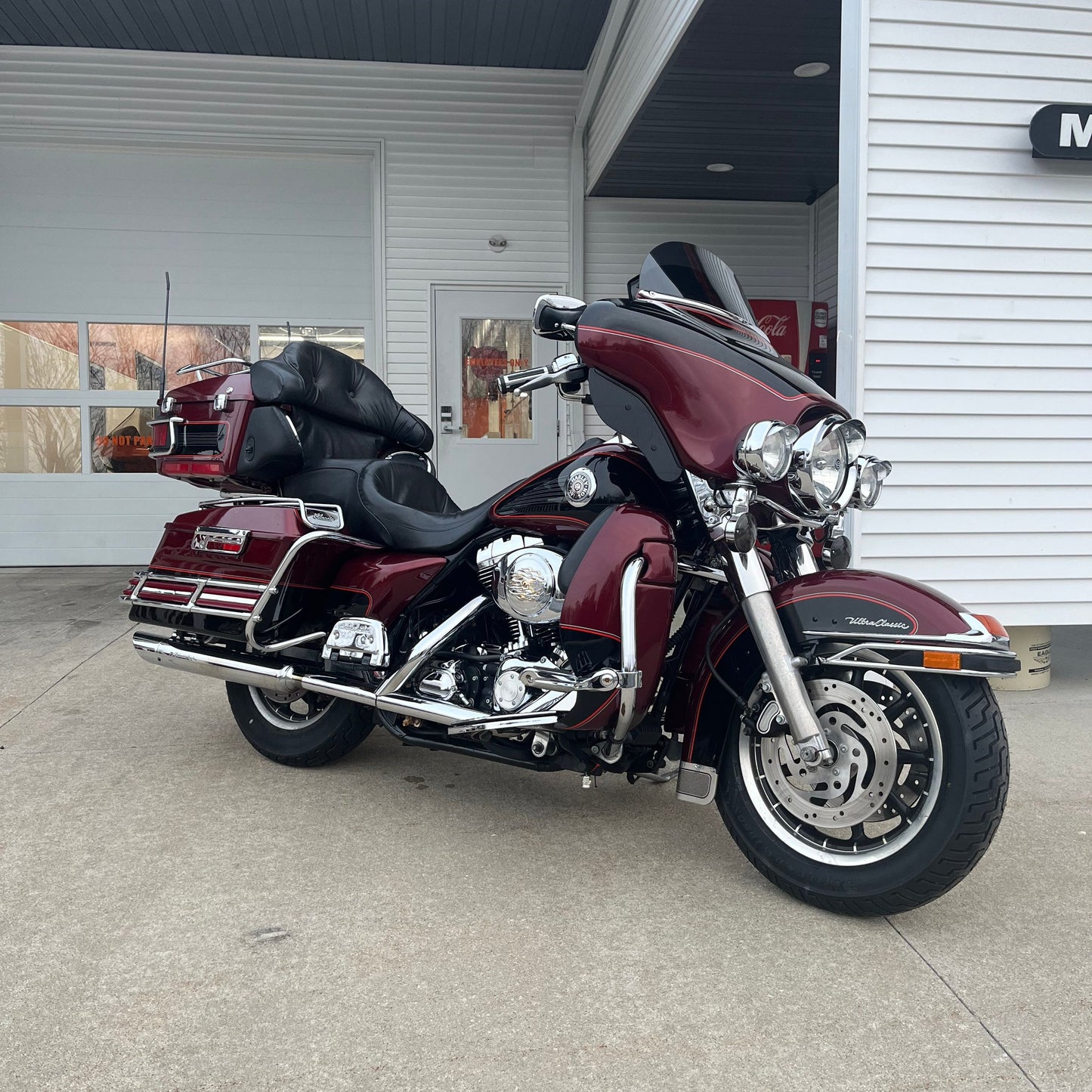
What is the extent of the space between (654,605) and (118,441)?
739 cm

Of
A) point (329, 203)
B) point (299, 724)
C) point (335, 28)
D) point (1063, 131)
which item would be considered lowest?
point (299, 724)

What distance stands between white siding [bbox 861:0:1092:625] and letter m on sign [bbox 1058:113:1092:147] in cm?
10

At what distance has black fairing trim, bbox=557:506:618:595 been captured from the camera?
2229 mm

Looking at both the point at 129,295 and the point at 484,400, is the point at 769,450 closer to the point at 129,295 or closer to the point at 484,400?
the point at 484,400

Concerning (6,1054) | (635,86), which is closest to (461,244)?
(635,86)

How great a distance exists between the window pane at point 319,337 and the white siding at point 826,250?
4.24m

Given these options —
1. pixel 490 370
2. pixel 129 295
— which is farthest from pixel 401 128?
pixel 129 295

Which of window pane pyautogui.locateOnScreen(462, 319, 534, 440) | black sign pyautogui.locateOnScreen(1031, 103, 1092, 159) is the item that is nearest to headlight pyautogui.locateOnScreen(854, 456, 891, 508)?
black sign pyautogui.locateOnScreen(1031, 103, 1092, 159)

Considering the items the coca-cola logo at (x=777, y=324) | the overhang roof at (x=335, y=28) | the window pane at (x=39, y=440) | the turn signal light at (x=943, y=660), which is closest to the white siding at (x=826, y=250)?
the coca-cola logo at (x=777, y=324)

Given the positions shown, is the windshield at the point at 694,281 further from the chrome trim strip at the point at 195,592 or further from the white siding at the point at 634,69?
the white siding at the point at 634,69

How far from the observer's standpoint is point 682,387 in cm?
218

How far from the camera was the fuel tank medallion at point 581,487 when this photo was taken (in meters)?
2.30

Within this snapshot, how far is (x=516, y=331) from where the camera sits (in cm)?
844

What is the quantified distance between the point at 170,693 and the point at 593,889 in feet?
8.45
